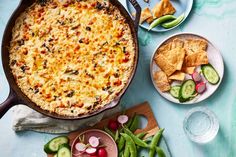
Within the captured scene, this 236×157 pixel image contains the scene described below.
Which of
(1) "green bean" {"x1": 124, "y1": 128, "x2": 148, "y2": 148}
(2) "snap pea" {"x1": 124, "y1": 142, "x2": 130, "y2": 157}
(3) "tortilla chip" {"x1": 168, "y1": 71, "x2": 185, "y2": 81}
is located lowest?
(2) "snap pea" {"x1": 124, "y1": 142, "x2": 130, "y2": 157}

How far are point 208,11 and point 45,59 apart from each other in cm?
142

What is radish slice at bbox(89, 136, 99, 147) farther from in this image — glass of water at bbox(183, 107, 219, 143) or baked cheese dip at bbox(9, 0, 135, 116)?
glass of water at bbox(183, 107, 219, 143)

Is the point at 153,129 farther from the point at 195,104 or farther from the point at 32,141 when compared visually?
the point at 32,141

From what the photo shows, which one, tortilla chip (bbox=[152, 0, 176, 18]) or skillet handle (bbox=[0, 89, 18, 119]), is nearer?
skillet handle (bbox=[0, 89, 18, 119])

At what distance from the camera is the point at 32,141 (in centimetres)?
413

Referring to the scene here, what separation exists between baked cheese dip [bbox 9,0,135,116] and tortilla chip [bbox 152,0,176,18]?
14.8 inches

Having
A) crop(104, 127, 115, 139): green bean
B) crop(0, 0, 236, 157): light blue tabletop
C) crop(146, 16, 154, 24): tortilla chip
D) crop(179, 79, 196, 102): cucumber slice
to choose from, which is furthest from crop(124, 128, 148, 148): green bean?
crop(146, 16, 154, 24): tortilla chip

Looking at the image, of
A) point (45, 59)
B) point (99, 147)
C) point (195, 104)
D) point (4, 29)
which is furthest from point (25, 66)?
point (195, 104)

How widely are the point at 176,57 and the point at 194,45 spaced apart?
7.5 inches

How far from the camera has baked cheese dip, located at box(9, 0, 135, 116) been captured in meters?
3.85

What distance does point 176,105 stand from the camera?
4.16 metres

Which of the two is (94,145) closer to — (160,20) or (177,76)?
(177,76)

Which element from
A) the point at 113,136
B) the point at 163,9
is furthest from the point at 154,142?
the point at 163,9

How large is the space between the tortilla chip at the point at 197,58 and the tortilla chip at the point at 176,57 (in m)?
0.06
